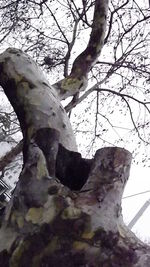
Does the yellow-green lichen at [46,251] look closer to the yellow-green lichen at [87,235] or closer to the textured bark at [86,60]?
the yellow-green lichen at [87,235]

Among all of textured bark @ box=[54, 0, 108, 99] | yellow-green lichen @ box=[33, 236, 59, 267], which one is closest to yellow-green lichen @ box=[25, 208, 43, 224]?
yellow-green lichen @ box=[33, 236, 59, 267]

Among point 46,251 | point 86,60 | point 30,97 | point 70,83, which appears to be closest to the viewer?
point 46,251

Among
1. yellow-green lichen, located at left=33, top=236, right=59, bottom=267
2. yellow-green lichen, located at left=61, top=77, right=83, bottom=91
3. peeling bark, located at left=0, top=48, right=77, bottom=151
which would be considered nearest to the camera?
yellow-green lichen, located at left=33, top=236, right=59, bottom=267

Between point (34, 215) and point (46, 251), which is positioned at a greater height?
point (34, 215)

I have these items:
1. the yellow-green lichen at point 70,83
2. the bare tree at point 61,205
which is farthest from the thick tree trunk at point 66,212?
the yellow-green lichen at point 70,83

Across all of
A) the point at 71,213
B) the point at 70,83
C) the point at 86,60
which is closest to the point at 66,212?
the point at 71,213

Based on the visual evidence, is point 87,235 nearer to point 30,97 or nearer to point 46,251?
point 46,251

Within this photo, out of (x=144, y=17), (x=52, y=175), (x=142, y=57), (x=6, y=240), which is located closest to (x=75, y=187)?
(x=52, y=175)

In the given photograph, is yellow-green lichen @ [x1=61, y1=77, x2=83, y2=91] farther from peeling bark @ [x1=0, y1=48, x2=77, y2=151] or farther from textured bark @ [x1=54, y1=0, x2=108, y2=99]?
peeling bark @ [x1=0, y1=48, x2=77, y2=151]

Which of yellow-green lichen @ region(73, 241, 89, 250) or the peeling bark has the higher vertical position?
the peeling bark

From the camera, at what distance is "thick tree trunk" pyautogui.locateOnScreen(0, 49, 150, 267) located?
1326 millimetres

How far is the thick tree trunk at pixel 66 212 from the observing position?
52.2 inches

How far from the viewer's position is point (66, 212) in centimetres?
141

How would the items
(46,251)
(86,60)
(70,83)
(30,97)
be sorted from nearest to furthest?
(46,251) < (30,97) < (70,83) < (86,60)
